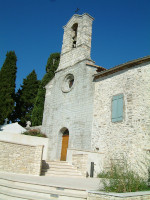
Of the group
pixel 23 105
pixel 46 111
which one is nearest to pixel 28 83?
pixel 23 105

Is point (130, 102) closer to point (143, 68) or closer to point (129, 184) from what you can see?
point (143, 68)

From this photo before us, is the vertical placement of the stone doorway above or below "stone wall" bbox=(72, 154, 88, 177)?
above

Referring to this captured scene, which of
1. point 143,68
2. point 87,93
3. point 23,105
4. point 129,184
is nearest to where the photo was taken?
point 129,184

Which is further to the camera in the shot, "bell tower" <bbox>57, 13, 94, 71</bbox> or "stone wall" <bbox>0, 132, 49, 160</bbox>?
"bell tower" <bbox>57, 13, 94, 71</bbox>

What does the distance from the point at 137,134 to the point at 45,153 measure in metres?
6.86

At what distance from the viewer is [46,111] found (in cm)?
1533

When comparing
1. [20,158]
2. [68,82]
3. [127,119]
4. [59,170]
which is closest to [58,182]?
[20,158]

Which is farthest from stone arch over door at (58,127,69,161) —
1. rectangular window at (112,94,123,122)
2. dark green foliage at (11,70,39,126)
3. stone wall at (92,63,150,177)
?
dark green foliage at (11,70,39,126)

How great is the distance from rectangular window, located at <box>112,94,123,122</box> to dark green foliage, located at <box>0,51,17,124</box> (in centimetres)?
1266

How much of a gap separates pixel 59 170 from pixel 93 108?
161 inches

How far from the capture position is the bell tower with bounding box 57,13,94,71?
1375 cm

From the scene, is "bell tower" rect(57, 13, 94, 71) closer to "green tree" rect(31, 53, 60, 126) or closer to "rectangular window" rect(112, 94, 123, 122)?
"rectangular window" rect(112, 94, 123, 122)

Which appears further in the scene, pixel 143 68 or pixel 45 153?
pixel 45 153

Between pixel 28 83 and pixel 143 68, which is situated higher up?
pixel 28 83
